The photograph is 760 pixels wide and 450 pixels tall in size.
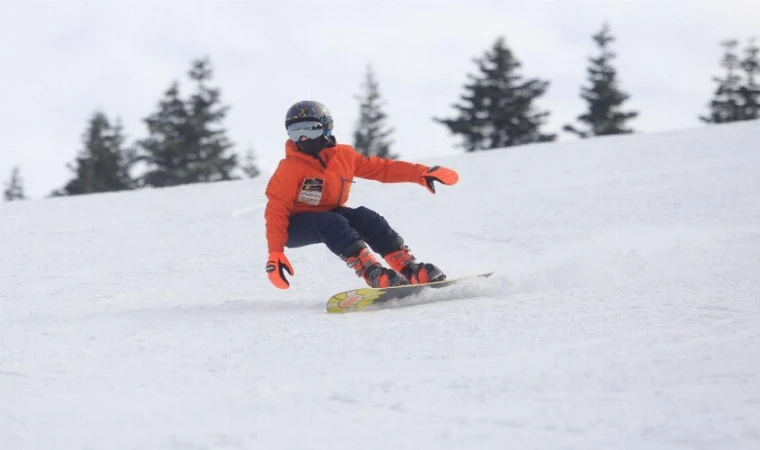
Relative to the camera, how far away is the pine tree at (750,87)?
37.3 metres

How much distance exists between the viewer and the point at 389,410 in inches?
103

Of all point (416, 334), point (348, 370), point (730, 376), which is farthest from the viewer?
point (416, 334)

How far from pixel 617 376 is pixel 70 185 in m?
38.2

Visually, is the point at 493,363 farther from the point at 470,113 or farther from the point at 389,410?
the point at 470,113

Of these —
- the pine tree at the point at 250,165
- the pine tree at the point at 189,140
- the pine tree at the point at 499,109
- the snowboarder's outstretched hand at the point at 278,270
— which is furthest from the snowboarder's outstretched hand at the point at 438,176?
the pine tree at the point at 250,165

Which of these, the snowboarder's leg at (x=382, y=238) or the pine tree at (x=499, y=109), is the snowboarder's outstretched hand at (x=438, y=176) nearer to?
the snowboarder's leg at (x=382, y=238)

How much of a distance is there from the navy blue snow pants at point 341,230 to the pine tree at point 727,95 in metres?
35.9

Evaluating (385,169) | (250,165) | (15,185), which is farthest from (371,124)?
(385,169)

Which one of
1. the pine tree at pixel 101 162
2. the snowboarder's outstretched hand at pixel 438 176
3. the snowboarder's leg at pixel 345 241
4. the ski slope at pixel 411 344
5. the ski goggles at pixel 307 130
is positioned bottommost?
the ski slope at pixel 411 344

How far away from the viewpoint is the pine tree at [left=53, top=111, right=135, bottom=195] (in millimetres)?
37188

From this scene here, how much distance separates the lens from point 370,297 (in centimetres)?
449

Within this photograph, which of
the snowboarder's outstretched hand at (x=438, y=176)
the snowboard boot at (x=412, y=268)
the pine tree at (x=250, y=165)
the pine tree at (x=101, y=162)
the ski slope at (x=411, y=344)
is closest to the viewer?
the ski slope at (x=411, y=344)

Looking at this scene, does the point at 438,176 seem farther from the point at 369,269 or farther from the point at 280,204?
the point at 280,204

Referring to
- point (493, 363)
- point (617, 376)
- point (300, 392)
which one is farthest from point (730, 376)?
point (300, 392)
